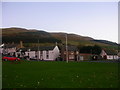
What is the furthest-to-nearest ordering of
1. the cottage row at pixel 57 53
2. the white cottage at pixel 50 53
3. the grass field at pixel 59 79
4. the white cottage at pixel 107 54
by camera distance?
the white cottage at pixel 107 54
the cottage row at pixel 57 53
the white cottage at pixel 50 53
the grass field at pixel 59 79

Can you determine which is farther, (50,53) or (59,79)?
(50,53)

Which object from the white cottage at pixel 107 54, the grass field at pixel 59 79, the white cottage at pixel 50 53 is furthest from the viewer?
the white cottage at pixel 107 54

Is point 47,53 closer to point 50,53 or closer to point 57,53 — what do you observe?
point 50,53

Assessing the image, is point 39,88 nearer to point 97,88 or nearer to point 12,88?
point 12,88

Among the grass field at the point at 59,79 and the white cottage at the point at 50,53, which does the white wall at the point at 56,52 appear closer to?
the white cottage at the point at 50,53

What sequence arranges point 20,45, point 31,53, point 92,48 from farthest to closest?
point 20,45 → point 31,53 → point 92,48

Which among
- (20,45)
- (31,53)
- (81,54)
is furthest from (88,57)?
(20,45)

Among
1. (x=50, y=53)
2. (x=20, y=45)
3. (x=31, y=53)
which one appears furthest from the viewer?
(x=20, y=45)

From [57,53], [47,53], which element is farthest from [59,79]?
[47,53]

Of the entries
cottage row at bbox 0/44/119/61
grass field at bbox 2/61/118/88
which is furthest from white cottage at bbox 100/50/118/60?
grass field at bbox 2/61/118/88

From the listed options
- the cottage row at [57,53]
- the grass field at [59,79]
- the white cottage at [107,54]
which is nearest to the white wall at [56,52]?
the cottage row at [57,53]

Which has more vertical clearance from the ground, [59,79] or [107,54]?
[59,79]

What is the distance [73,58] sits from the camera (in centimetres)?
10269

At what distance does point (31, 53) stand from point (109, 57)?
4579cm
